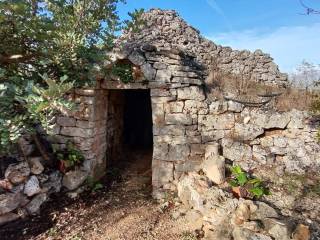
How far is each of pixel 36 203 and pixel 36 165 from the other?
64 cm

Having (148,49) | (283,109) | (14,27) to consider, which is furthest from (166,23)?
(14,27)

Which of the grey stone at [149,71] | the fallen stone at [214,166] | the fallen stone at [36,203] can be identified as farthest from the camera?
the grey stone at [149,71]

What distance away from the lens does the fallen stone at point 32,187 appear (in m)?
5.17

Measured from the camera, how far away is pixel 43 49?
12.2 feet

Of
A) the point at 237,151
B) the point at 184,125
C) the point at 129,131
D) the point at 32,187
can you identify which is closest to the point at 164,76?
the point at 184,125

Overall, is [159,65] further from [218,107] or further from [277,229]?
[277,229]

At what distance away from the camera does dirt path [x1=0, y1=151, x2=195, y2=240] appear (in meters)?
4.74

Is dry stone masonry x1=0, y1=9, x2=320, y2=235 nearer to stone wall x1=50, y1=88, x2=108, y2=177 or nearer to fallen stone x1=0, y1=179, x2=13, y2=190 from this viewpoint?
stone wall x1=50, y1=88, x2=108, y2=177

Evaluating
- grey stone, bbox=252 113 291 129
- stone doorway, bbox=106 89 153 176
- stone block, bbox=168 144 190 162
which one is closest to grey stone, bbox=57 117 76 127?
stone doorway, bbox=106 89 153 176

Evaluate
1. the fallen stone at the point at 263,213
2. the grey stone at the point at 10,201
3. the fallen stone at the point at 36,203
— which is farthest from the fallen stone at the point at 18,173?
the fallen stone at the point at 263,213

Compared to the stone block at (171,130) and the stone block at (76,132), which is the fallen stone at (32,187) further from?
the stone block at (171,130)

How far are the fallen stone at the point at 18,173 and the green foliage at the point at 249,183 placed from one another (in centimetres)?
341

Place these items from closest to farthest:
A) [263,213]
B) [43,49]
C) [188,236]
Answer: [43,49]
[263,213]
[188,236]

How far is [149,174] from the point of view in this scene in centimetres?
685
